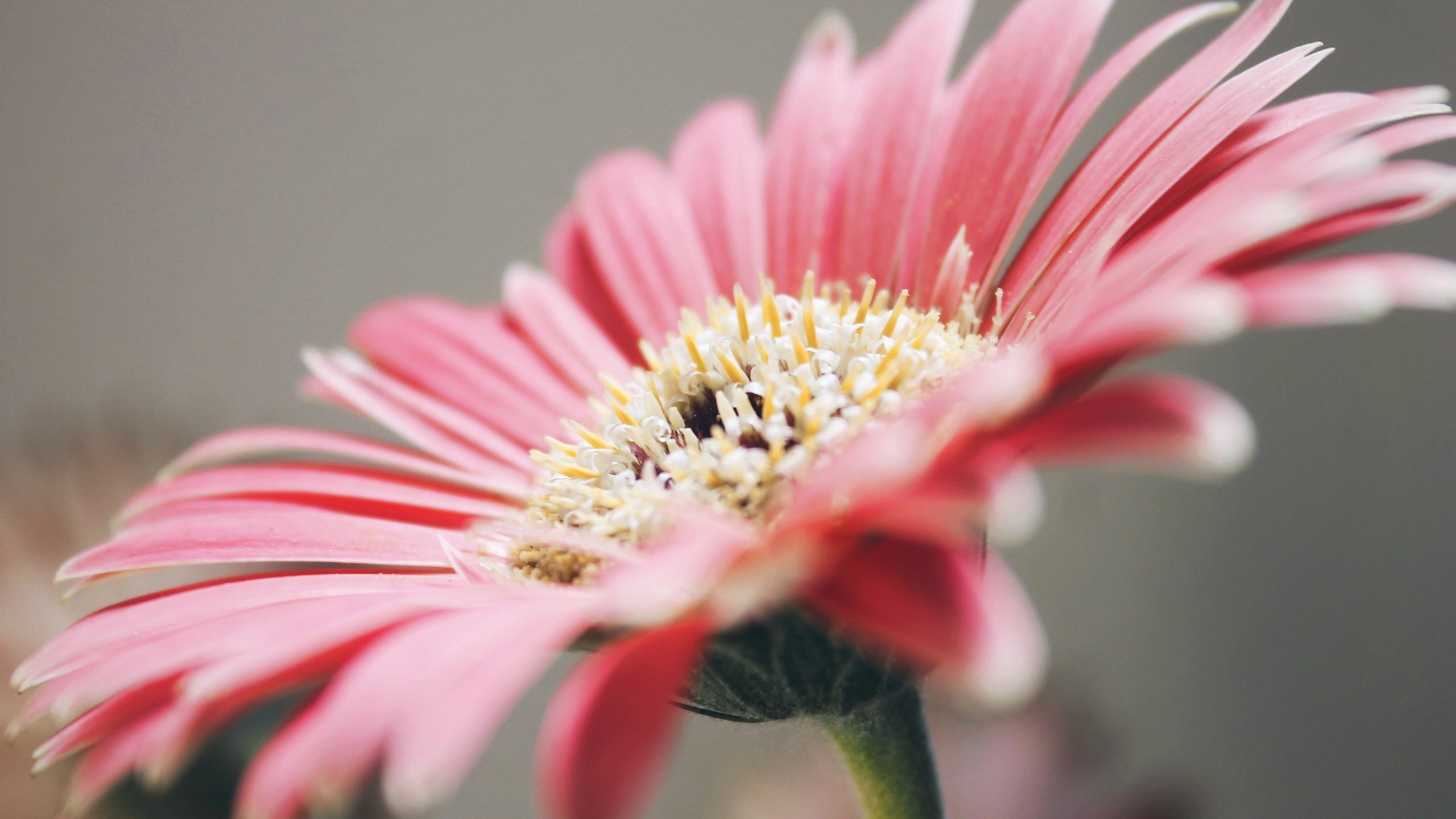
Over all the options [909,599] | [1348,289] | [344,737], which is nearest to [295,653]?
[344,737]

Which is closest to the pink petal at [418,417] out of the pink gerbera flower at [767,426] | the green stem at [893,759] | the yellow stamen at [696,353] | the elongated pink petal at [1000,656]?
the pink gerbera flower at [767,426]

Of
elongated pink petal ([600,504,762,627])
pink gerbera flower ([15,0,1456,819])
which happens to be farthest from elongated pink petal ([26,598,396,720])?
elongated pink petal ([600,504,762,627])

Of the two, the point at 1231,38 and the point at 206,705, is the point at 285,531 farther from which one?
the point at 1231,38

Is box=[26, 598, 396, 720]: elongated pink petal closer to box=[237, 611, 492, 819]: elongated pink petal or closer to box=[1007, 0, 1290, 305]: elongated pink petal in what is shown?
box=[237, 611, 492, 819]: elongated pink petal

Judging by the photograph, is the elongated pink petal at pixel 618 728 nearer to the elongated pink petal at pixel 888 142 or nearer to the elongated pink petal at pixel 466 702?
the elongated pink petal at pixel 466 702

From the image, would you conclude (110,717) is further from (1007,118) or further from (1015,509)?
(1007,118)

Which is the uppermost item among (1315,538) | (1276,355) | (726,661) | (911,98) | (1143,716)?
(911,98)

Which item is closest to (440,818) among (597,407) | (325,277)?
(325,277)
